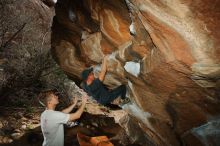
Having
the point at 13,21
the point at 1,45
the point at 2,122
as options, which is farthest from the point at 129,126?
Result: the point at 13,21

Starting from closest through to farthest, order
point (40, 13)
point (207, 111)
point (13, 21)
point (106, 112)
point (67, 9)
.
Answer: point (207, 111) < point (67, 9) < point (106, 112) < point (13, 21) < point (40, 13)

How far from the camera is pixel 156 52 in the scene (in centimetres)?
444

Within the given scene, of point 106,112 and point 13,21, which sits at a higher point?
point 13,21

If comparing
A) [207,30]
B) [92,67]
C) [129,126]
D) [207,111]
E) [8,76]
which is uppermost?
[207,30]

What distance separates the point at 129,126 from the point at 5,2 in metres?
10.3

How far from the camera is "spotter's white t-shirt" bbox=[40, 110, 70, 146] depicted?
4871 mm

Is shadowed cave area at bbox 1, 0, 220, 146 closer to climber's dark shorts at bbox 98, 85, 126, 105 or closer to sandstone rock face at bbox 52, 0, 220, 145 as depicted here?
sandstone rock face at bbox 52, 0, 220, 145

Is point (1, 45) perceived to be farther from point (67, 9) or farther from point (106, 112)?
point (67, 9)

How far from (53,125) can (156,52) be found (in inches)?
78.0

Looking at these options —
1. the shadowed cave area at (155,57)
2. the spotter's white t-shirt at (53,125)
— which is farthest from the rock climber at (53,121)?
the shadowed cave area at (155,57)

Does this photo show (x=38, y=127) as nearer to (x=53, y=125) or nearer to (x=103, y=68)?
(x=103, y=68)

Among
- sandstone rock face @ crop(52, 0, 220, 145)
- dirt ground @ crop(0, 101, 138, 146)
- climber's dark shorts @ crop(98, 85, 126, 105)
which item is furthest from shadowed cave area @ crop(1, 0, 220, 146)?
dirt ground @ crop(0, 101, 138, 146)

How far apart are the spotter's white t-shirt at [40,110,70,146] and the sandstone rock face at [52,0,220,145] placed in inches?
59.5

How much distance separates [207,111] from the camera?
181 inches
